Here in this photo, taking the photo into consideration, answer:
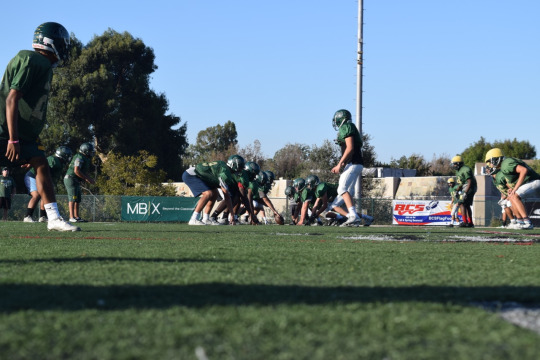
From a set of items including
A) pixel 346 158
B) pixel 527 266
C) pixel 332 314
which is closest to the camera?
pixel 332 314

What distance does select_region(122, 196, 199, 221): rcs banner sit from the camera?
28812 millimetres

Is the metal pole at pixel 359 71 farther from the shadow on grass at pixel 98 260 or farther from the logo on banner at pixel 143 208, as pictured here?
the shadow on grass at pixel 98 260

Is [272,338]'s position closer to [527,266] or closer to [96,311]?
[96,311]

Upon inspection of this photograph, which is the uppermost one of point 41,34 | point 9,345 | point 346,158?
point 41,34

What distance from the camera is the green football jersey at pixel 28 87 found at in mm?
7363

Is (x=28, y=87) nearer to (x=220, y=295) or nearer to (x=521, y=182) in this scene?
(x=220, y=295)

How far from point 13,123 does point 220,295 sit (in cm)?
526

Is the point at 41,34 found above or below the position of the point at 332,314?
above

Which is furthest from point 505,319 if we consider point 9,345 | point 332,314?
point 9,345

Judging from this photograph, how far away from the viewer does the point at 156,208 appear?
29.0 meters

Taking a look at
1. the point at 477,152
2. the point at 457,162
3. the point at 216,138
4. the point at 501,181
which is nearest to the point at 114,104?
the point at 457,162

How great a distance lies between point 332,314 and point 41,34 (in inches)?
262

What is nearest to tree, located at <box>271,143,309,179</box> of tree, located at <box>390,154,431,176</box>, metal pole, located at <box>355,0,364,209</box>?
tree, located at <box>390,154,431,176</box>

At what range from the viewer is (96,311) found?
2.38m
